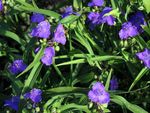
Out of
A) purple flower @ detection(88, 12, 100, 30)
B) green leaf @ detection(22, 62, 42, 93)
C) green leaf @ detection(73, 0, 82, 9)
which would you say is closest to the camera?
green leaf @ detection(22, 62, 42, 93)

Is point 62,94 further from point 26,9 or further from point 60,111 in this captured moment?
point 26,9

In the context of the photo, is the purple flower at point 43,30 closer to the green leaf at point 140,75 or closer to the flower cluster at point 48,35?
the flower cluster at point 48,35

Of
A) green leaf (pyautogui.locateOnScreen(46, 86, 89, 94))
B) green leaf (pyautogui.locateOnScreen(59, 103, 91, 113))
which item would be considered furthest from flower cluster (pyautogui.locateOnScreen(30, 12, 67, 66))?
green leaf (pyautogui.locateOnScreen(59, 103, 91, 113))

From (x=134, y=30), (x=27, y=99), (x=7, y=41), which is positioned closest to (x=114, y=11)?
(x=134, y=30)

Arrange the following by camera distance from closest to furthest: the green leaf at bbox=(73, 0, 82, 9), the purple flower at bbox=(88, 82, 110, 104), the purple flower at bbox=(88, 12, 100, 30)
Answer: the purple flower at bbox=(88, 82, 110, 104), the purple flower at bbox=(88, 12, 100, 30), the green leaf at bbox=(73, 0, 82, 9)

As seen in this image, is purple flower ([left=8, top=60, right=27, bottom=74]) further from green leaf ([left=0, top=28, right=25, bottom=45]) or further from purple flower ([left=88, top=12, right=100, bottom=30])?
purple flower ([left=88, top=12, right=100, bottom=30])
